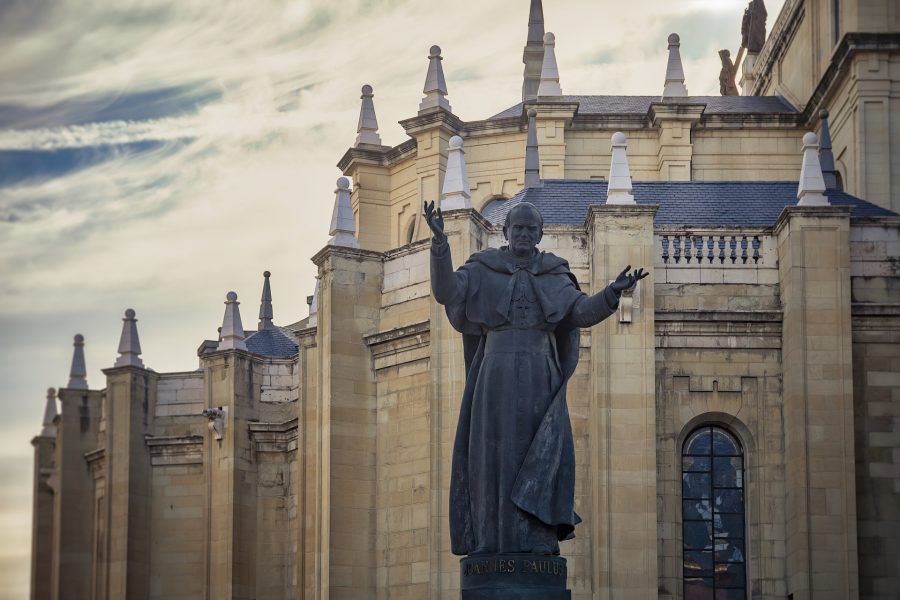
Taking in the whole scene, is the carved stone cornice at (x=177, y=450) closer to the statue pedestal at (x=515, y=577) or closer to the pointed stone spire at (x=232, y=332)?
the pointed stone spire at (x=232, y=332)

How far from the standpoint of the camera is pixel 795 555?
37.8 metres

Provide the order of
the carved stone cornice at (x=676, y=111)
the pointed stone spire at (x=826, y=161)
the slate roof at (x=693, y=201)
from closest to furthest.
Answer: the slate roof at (x=693, y=201)
the pointed stone spire at (x=826, y=161)
the carved stone cornice at (x=676, y=111)

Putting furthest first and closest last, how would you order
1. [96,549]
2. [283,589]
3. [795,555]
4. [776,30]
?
1. [776,30]
2. [96,549]
3. [283,589]
4. [795,555]

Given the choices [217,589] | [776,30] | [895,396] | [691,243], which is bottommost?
[217,589]

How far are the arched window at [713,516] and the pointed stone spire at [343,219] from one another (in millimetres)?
8870

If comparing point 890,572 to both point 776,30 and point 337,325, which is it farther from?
point 776,30

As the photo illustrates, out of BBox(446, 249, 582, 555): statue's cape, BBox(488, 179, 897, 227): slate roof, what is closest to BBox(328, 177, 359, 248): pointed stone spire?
BBox(488, 179, 897, 227): slate roof

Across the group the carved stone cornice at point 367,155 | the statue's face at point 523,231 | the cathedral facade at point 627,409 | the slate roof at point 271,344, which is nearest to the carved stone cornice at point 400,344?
the cathedral facade at point 627,409

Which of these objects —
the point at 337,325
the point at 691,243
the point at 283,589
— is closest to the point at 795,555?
the point at 691,243

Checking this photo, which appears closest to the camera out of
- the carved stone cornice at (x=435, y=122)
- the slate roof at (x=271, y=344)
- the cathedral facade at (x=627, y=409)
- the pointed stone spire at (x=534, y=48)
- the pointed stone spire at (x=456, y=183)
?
the cathedral facade at (x=627, y=409)

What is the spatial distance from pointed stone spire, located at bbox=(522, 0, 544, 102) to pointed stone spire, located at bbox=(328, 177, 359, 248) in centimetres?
1898

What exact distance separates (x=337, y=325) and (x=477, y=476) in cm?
2698

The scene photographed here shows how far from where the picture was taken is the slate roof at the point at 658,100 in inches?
2228

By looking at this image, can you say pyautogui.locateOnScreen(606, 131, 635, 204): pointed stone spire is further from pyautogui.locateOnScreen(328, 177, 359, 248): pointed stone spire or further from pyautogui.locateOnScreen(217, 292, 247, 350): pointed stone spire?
pyautogui.locateOnScreen(217, 292, 247, 350): pointed stone spire
